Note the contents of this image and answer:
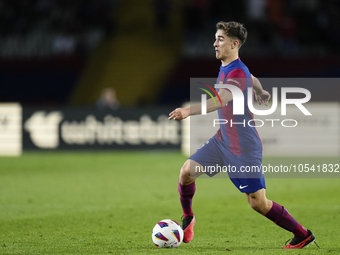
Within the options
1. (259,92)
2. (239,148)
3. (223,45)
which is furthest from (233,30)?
(239,148)

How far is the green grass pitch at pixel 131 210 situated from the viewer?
555 cm

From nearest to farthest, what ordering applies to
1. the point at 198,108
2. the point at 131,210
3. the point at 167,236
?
the point at 198,108 → the point at 167,236 → the point at 131,210

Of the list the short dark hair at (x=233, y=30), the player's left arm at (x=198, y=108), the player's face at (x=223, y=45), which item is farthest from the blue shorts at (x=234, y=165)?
the short dark hair at (x=233, y=30)

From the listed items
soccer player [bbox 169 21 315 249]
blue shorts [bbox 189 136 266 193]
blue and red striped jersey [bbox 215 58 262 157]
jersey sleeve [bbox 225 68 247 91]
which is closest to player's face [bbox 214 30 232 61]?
soccer player [bbox 169 21 315 249]

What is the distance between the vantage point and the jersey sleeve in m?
5.09

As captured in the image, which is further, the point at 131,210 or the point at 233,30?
the point at 131,210

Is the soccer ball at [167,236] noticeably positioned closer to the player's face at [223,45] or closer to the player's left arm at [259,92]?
the player's left arm at [259,92]

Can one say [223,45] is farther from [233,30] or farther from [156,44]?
[156,44]

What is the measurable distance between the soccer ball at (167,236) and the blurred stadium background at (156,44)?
14938mm

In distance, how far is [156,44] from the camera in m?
21.5

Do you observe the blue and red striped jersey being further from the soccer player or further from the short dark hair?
the short dark hair

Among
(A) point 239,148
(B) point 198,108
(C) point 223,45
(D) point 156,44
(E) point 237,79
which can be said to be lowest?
(A) point 239,148

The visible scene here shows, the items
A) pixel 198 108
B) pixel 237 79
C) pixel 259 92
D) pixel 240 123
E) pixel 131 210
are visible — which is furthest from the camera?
pixel 131 210

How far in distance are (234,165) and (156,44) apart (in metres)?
16.7
